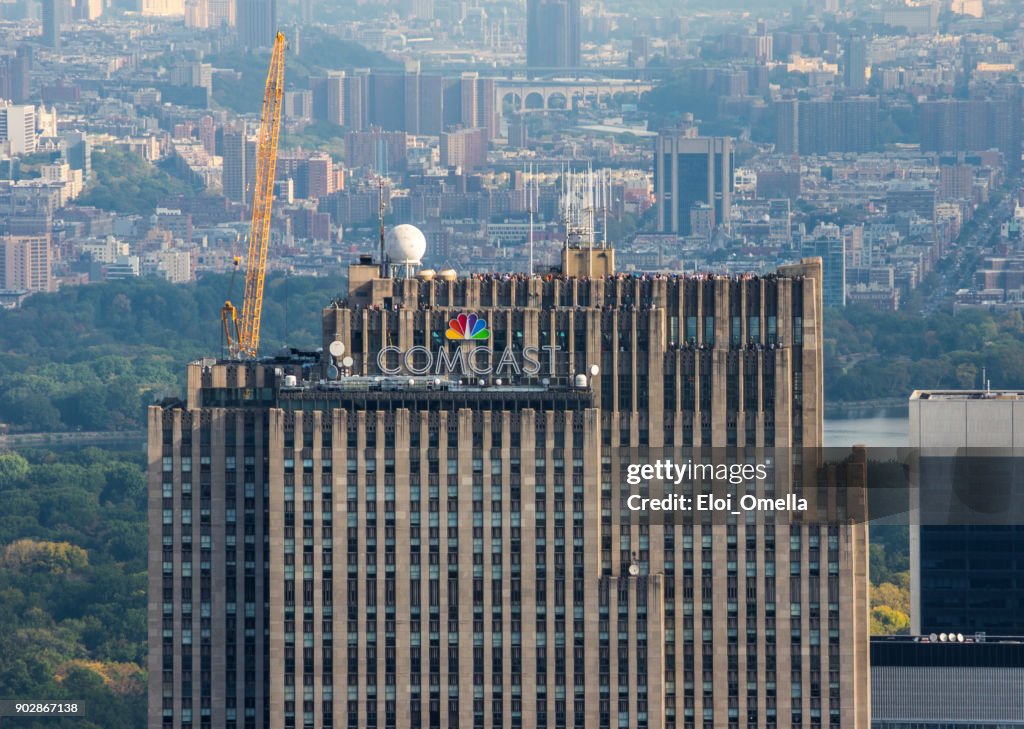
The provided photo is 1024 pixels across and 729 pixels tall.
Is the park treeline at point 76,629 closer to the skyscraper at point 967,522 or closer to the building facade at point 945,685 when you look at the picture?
the skyscraper at point 967,522

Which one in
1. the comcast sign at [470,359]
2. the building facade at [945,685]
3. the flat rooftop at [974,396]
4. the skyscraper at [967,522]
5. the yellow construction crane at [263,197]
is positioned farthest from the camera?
the yellow construction crane at [263,197]

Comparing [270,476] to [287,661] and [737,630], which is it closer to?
[287,661]

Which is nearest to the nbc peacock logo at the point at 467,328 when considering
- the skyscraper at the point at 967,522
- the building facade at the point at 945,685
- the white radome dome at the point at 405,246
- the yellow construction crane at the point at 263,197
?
the white radome dome at the point at 405,246

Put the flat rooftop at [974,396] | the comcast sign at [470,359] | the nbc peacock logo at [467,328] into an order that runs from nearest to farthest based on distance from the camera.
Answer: the comcast sign at [470,359] < the nbc peacock logo at [467,328] < the flat rooftop at [974,396]

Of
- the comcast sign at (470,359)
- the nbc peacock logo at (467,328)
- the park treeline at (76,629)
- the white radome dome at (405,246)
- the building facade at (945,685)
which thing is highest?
the white radome dome at (405,246)

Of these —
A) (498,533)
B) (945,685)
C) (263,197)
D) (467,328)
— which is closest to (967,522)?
(945,685)

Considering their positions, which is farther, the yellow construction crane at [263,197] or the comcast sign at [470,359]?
the yellow construction crane at [263,197]

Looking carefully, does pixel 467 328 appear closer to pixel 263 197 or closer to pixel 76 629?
pixel 263 197

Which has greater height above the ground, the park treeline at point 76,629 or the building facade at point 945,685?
the building facade at point 945,685
